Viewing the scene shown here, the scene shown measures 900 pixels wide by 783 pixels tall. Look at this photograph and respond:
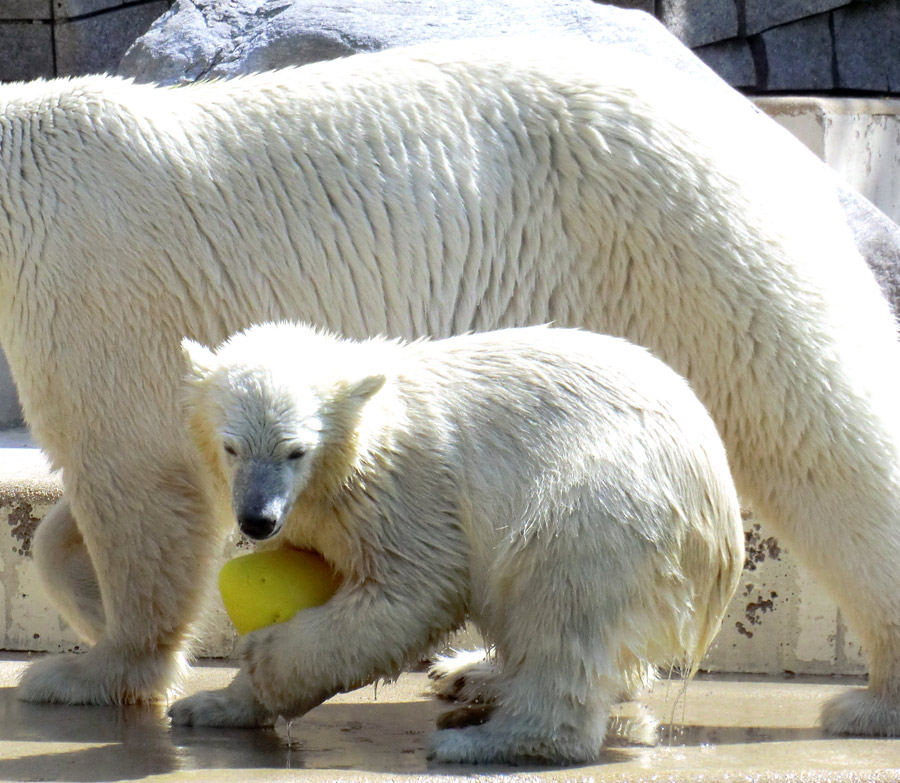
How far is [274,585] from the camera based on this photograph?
262 cm

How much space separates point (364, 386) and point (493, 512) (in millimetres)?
318

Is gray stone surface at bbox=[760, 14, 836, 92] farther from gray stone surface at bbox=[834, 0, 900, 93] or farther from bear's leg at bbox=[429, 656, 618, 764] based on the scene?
bear's leg at bbox=[429, 656, 618, 764]

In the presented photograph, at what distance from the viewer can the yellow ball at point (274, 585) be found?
103 inches

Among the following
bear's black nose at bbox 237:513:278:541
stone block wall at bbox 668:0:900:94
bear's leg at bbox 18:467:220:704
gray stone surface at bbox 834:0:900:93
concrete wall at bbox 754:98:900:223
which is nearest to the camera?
bear's black nose at bbox 237:513:278:541

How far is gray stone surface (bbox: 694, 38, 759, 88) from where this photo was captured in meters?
8.49

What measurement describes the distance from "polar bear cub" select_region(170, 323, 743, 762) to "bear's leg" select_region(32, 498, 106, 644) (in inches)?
33.2

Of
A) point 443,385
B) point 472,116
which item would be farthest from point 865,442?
point 472,116

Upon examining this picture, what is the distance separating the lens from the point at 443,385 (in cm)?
263

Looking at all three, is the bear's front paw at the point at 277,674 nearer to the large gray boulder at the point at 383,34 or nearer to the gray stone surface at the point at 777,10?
the large gray boulder at the point at 383,34

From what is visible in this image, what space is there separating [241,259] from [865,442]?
4.60 ft

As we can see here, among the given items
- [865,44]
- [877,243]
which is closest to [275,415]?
[877,243]

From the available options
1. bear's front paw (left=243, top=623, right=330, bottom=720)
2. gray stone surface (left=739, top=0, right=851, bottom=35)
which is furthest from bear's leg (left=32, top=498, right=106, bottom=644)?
gray stone surface (left=739, top=0, right=851, bottom=35)

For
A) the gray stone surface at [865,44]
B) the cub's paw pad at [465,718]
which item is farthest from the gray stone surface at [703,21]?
the cub's paw pad at [465,718]

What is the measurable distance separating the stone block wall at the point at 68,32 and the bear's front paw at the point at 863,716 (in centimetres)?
638
